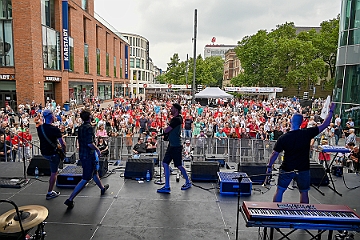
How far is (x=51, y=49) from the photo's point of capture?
25234 mm

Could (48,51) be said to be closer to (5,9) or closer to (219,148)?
(5,9)

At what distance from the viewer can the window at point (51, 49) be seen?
24.1 m

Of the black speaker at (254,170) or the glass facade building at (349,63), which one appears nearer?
the black speaker at (254,170)

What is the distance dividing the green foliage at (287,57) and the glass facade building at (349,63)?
19.4 meters

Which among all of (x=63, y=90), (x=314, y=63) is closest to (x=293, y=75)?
(x=314, y=63)

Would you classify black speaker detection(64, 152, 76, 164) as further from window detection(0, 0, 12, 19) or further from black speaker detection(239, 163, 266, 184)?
window detection(0, 0, 12, 19)

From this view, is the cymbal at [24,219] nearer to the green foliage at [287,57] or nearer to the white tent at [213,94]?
the white tent at [213,94]

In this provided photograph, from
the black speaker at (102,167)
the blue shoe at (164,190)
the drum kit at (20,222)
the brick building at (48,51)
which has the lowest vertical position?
the blue shoe at (164,190)

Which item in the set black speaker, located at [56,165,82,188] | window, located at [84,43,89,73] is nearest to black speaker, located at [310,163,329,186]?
black speaker, located at [56,165,82,188]

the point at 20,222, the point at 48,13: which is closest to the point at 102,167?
the point at 20,222

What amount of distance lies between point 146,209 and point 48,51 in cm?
2393

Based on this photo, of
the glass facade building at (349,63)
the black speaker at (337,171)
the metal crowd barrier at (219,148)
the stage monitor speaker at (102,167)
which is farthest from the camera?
the glass facade building at (349,63)

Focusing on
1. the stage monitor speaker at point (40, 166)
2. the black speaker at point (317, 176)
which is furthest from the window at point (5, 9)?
the black speaker at point (317, 176)

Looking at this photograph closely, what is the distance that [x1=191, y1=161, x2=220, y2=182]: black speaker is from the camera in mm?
6711
